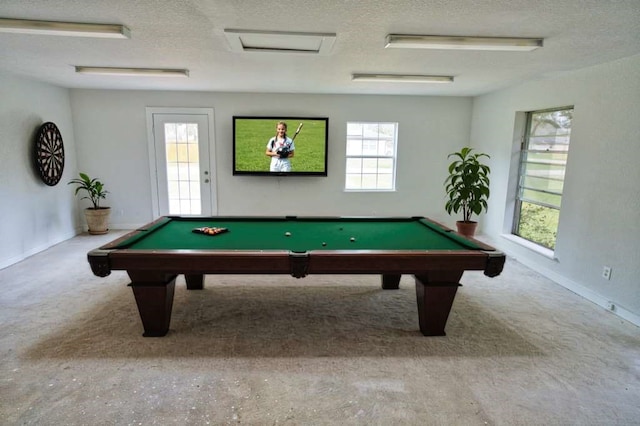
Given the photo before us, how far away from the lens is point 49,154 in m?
4.97

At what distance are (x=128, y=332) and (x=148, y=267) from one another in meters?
0.71

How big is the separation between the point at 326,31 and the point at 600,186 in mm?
3039

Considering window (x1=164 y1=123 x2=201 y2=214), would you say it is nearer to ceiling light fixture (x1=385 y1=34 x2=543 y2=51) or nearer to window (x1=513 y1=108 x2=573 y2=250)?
ceiling light fixture (x1=385 y1=34 x2=543 y2=51)

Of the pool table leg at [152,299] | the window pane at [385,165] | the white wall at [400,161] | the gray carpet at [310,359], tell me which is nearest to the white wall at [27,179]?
the white wall at [400,161]

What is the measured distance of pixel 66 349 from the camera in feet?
8.25

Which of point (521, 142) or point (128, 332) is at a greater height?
point (521, 142)

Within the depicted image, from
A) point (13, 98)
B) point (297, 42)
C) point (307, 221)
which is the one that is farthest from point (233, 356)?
point (13, 98)

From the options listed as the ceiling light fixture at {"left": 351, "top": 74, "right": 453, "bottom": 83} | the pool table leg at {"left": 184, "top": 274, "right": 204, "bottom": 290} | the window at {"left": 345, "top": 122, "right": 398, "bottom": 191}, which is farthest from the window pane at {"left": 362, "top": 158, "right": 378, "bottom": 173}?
the pool table leg at {"left": 184, "top": 274, "right": 204, "bottom": 290}

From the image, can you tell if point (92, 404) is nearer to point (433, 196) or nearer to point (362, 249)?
point (362, 249)

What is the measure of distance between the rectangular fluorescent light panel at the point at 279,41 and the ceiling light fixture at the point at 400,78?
45.4 inches

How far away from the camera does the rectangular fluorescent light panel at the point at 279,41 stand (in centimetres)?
271

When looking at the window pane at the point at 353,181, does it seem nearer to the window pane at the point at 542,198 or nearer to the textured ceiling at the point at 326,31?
the textured ceiling at the point at 326,31

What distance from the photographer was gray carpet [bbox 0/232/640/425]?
1963 mm

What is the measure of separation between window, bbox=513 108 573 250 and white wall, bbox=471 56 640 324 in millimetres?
227
